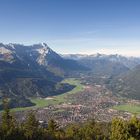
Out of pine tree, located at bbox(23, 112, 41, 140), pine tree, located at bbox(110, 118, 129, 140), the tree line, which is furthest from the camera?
pine tree, located at bbox(23, 112, 41, 140)

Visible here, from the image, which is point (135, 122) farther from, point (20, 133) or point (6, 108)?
point (6, 108)

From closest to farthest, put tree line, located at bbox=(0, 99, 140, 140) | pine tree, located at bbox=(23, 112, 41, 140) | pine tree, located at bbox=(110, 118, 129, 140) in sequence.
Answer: pine tree, located at bbox=(110, 118, 129, 140)
tree line, located at bbox=(0, 99, 140, 140)
pine tree, located at bbox=(23, 112, 41, 140)

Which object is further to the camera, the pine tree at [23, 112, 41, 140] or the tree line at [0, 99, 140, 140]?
the pine tree at [23, 112, 41, 140]

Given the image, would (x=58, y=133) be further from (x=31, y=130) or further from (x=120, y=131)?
(x=120, y=131)

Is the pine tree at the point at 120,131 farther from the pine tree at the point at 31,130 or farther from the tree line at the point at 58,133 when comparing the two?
the pine tree at the point at 31,130

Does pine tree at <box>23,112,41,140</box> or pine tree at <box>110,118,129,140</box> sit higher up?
pine tree at <box>110,118,129,140</box>

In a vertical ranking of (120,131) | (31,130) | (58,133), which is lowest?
(58,133)

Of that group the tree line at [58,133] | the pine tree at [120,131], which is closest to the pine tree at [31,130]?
the tree line at [58,133]

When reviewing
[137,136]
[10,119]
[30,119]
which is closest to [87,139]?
[30,119]

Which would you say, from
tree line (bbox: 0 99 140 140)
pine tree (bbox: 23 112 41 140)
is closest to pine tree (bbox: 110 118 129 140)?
tree line (bbox: 0 99 140 140)

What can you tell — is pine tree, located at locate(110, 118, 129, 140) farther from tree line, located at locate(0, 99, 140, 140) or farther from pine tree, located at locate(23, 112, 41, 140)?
pine tree, located at locate(23, 112, 41, 140)

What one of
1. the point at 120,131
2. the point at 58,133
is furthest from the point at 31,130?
the point at 120,131
